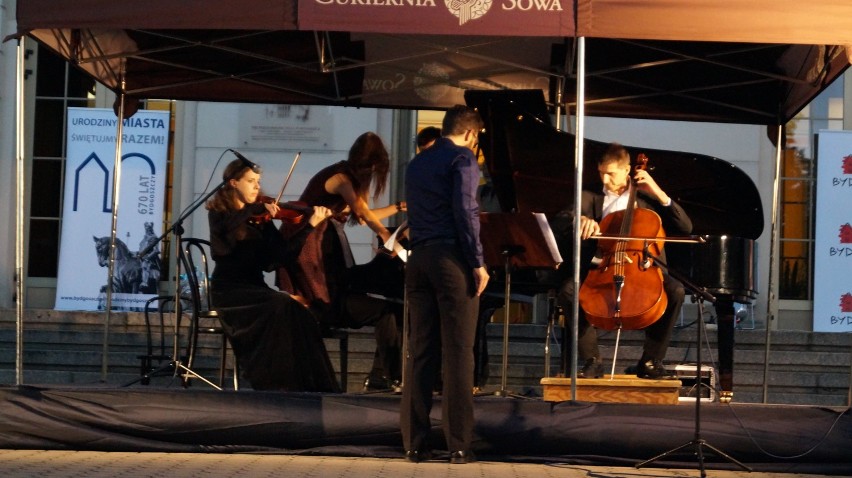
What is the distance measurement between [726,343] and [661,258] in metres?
1.00

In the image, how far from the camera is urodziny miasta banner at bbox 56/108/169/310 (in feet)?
44.4

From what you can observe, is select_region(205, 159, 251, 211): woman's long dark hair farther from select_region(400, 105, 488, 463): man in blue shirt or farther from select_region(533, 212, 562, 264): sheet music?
select_region(533, 212, 562, 264): sheet music

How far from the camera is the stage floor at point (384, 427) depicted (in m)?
7.92

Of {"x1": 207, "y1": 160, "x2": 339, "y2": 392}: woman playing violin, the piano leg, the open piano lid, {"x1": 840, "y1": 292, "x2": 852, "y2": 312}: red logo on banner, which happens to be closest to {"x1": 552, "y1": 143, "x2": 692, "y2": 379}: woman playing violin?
the open piano lid

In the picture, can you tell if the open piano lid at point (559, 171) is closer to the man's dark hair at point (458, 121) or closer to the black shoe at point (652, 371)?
the black shoe at point (652, 371)

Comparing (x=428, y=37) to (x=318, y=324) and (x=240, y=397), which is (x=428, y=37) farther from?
(x=240, y=397)

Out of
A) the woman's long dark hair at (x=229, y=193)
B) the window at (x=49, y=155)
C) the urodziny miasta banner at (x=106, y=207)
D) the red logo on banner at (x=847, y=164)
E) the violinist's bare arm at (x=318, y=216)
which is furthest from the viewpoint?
the window at (x=49, y=155)

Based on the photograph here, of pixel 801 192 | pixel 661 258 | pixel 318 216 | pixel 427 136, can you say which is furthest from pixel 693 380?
pixel 801 192

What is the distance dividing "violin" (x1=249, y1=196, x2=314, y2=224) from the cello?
75.1 inches

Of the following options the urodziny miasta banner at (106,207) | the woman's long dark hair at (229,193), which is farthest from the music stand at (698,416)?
the urodziny miasta banner at (106,207)

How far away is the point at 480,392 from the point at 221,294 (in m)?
1.81

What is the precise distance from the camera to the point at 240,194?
367 inches

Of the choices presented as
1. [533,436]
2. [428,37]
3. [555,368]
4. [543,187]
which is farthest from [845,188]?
[533,436]

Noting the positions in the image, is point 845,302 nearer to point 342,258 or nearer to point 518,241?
point 342,258
